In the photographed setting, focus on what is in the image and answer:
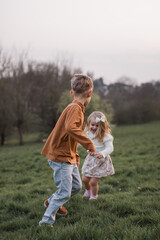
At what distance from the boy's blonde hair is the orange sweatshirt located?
13 cm

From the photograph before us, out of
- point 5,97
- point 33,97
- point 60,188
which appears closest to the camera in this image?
point 60,188

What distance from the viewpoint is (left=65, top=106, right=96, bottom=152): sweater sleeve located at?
2824 millimetres

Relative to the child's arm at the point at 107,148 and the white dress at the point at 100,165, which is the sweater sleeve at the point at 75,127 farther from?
the white dress at the point at 100,165

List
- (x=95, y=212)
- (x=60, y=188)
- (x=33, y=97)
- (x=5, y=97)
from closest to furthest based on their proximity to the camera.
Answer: (x=60, y=188)
(x=95, y=212)
(x=5, y=97)
(x=33, y=97)

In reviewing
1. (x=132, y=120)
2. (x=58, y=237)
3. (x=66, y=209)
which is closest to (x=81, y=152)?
(x=66, y=209)

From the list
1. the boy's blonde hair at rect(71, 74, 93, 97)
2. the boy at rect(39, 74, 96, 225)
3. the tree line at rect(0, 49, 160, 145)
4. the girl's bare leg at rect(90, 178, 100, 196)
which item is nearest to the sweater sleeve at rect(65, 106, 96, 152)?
the boy at rect(39, 74, 96, 225)

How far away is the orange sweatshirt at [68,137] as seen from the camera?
2844 mm

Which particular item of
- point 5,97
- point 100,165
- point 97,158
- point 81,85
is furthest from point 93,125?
point 5,97

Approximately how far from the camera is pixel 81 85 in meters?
2.96

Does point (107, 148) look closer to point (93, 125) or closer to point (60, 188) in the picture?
point (93, 125)

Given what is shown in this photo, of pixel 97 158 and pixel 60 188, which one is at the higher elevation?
pixel 97 158

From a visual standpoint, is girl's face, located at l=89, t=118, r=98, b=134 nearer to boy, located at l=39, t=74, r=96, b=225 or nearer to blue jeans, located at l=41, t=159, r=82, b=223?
boy, located at l=39, t=74, r=96, b=225

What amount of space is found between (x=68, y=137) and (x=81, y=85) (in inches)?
26.5

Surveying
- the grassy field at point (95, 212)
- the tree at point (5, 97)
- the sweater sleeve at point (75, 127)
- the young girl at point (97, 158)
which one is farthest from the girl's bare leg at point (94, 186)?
the tree at point (5, 97)
